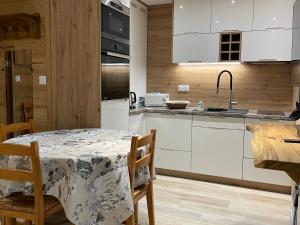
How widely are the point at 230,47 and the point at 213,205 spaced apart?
195 cm

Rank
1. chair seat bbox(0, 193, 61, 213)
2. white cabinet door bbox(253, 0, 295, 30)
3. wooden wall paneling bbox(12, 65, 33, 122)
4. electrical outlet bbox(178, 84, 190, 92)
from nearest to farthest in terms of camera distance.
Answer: chair seat bbox(0, 193, 61, 213) < wooden wall paneling bbox(12, 65, 33, 122) < white cabinet door bbox(253, 0, 295, 30) < electrical outlet bbox(178, 84, 190, 92)

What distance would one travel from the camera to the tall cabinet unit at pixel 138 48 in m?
3.89

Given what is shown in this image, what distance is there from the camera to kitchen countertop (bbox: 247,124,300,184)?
1.19 metres

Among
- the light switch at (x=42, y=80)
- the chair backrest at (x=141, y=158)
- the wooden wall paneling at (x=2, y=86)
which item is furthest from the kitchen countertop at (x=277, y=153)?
the wooden wall paneling at (x=2, y=86)

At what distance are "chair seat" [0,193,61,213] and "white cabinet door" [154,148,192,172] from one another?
6.72ft

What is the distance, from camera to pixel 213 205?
2842 millimetres

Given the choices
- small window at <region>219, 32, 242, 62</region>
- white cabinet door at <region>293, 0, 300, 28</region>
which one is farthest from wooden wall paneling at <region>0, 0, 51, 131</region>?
white cabinet door at <region>293, 0, 300, 28</region>

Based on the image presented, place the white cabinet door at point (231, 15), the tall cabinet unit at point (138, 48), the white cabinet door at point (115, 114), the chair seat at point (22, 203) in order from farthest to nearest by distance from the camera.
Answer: the tall cabinet unit at point (138, 48)
the white cabinet door at point (231, 15)
the white cabinet door at point (115, 114)
the chair seat at point (22, 203)

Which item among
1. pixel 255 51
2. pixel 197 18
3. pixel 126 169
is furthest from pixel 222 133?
pixel 126 169

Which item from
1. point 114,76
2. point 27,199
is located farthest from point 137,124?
point 27,199

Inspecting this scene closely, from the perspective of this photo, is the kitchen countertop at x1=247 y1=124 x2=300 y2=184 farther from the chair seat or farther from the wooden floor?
the chair seat

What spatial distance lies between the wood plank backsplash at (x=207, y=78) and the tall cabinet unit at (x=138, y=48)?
11 centimetres

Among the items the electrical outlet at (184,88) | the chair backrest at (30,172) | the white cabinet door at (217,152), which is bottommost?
the white cabinet door at (217,152)

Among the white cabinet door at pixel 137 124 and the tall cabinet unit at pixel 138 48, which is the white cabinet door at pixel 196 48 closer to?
the tall cabinet unit at pixel 138 48
